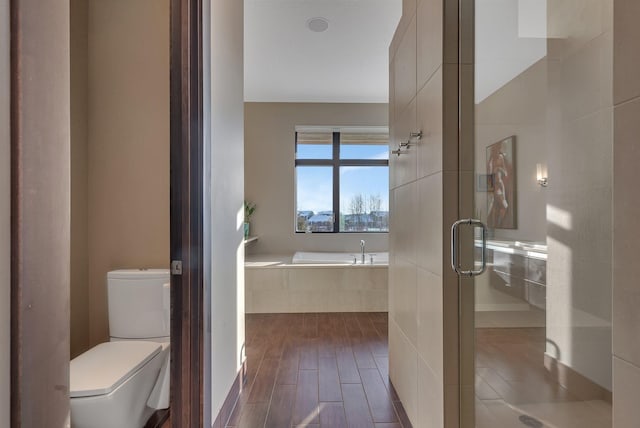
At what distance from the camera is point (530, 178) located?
976 millimetres

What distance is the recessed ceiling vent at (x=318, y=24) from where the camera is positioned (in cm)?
296

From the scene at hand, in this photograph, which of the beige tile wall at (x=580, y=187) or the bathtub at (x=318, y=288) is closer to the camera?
the beige tile wall at (x=580, y=187)

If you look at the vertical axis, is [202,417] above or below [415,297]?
below

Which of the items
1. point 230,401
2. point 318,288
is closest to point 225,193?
point 230,401

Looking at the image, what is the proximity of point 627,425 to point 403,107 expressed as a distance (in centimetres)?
167

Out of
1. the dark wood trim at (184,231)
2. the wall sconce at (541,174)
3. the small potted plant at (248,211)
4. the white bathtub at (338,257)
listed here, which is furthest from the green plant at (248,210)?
the wall sconce at (541,174)

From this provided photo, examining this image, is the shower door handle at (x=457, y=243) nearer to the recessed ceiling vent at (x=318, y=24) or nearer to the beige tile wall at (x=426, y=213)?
the beige tile wall at (x=426, y=213)

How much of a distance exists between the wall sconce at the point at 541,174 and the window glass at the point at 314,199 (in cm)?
435

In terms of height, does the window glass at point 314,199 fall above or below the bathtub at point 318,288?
above

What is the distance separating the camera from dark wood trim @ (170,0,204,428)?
1425mm

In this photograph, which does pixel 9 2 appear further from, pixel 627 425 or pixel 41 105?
pixel 627 425

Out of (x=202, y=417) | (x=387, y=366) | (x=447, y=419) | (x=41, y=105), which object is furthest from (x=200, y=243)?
(x=387, y=366)

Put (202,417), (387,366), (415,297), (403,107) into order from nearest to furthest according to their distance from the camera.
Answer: (202,417)
(415,297)
(403,107)
(387,366)

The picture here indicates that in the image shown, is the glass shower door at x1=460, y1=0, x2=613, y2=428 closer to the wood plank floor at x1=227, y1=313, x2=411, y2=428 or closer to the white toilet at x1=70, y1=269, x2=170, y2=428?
the wood plank floor at x1=227, y1=313, x2=411, y2=428
